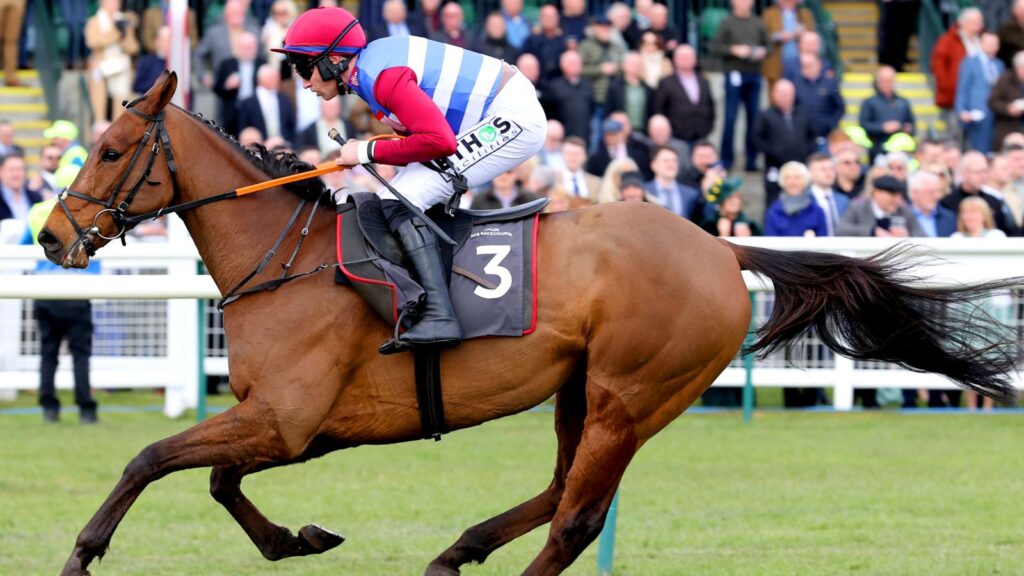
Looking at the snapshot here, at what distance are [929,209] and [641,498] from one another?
406 cm

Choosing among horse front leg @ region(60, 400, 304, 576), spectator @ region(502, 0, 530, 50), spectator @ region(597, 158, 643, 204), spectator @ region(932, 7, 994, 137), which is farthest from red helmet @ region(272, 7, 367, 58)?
spectator @ region(932, 7, 994, 137)

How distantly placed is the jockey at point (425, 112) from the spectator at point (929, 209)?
5.74m

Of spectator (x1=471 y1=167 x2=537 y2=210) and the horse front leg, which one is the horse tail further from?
spectator (x1=471 y1=167 x2=537 y2=210)

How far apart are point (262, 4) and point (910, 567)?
11017 mm

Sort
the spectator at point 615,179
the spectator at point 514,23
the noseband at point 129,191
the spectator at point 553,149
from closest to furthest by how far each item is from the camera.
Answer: the noseband at point 129,191 < the spectator at point 615,179 < the spectator at point 553,149 < the spectator at point 514,23

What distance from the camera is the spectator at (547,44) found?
1373cm

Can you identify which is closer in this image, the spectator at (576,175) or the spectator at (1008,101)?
the spectator at (576,175)

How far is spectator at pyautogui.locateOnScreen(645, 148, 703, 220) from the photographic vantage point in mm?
11078

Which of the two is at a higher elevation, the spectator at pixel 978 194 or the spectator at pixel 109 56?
the spectator at pixel 109 56

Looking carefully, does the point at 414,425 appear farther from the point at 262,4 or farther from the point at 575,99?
the point at 262,4

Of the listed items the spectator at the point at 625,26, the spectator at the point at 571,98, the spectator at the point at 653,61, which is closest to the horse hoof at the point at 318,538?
the spectator at the point at 571,98

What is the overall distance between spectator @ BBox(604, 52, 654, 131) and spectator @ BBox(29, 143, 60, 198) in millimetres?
4409

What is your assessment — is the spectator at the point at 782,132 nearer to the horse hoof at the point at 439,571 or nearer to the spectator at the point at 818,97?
the spectator at the point at 818,97

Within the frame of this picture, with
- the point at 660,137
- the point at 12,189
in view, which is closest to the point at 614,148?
the point at 660,137
